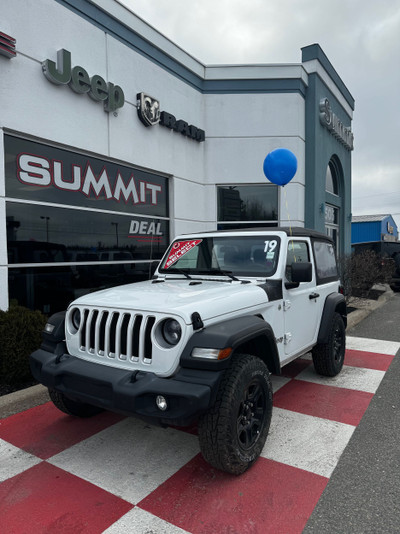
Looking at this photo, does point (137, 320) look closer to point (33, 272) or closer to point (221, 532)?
point (221, 532)

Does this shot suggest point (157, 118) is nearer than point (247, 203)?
Yes

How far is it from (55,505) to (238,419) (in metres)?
1.27

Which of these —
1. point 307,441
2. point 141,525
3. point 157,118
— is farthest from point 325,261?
point 157,118

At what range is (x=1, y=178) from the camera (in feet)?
17.0

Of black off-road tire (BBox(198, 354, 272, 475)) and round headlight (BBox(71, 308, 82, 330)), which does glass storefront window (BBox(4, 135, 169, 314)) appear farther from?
black off-road tire (BBox(198, 354, 272, 475))

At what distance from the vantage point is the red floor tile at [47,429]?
3.01m

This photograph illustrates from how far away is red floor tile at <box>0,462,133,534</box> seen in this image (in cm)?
213

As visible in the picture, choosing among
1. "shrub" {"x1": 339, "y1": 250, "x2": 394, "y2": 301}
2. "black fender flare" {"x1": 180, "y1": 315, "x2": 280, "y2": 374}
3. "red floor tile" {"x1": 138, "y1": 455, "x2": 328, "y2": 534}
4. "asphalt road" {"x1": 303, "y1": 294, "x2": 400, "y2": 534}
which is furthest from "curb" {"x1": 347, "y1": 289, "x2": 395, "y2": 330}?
"red floor tile" {"x1": 138, "y1": 455, "x2": 328, "y2": 534}

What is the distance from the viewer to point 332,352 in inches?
173

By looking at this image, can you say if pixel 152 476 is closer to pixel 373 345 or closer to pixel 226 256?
pixel 226 256

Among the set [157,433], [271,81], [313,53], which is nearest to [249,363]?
[157,433]

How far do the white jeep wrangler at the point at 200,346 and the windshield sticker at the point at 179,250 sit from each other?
0.89 feet

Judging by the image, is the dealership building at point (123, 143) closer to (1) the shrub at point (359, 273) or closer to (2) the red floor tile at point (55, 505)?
(1) the shrub at point (359, 273)

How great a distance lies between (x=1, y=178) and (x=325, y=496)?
531 cm
